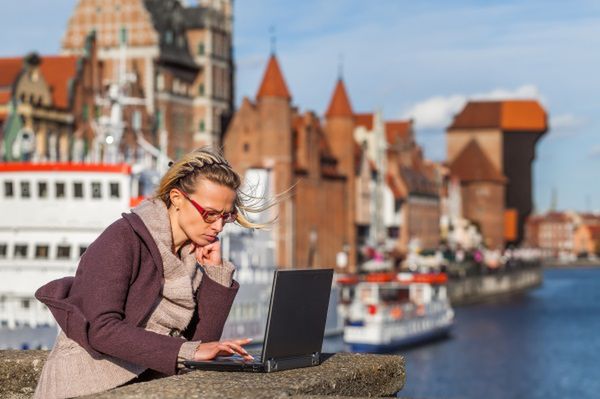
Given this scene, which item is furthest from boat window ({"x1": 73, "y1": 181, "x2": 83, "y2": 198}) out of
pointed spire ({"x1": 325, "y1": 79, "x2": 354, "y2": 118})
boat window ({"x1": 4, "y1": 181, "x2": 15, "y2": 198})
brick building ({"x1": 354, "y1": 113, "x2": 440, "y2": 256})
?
brick building ({"x1": 354, "y1": 113, "x2": 440, "y2": 256})

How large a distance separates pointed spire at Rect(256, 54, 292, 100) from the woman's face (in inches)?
2468

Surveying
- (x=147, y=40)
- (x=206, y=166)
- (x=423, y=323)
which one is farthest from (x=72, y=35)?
(x=206, y=166)

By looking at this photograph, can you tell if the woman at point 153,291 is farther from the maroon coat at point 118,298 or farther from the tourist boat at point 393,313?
the tourist boat at point 393,313

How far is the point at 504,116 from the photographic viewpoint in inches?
6393

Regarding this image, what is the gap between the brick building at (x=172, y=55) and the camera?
65.5 metres

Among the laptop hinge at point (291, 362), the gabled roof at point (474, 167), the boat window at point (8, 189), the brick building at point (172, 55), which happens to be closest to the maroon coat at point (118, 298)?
the laptop hinge at point (291, 362)

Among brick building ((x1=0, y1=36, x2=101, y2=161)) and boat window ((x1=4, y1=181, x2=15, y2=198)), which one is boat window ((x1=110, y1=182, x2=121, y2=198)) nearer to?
boat window ((x1=4, y1=181, x2=15, y2=198))

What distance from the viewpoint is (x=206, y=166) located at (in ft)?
13.1

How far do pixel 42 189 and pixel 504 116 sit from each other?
139 meters

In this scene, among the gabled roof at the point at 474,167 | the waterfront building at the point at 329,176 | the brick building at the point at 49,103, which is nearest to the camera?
the brick building at the point at 49,103

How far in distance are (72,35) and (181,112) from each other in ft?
22.9

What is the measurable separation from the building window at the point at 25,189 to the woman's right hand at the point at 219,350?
78.6ft

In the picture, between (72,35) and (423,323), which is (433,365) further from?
(72,35)

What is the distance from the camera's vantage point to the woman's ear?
3994 mm
